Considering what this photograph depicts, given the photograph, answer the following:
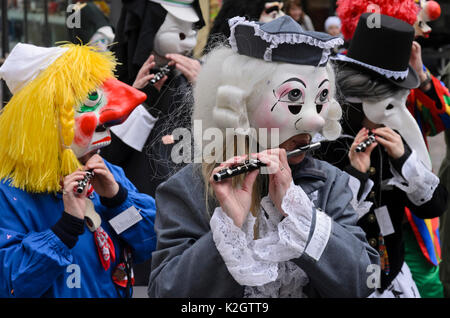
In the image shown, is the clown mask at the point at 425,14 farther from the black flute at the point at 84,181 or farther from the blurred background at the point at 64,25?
the black flute at the point at 84,181

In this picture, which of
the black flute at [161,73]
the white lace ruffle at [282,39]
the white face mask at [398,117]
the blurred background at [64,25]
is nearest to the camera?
the white lace ruffle at [282,39]

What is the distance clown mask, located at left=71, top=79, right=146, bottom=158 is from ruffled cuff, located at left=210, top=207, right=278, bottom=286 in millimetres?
672

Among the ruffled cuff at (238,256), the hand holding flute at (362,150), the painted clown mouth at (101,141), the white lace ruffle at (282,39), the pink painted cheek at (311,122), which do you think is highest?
the white lace ruffle at (282,39)

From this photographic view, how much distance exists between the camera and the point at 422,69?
11.3 feet

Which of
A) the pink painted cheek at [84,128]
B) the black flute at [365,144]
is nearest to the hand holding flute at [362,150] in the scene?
the black flute at [365,144]

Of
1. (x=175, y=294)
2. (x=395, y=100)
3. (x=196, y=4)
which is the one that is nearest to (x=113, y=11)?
(x=196, y=4)

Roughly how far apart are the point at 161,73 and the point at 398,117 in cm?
126

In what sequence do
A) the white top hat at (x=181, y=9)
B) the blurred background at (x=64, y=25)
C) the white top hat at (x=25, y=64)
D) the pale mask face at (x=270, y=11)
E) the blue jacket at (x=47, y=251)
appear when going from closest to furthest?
the blue jacket at (x=47, y=251), the white top hat at (x=25, y=64), the white top hat at (x=181, y=9), the pale mask face at (x=270, y=11), the blurred background at (x=64, y=25)

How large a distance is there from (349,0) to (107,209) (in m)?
1.81

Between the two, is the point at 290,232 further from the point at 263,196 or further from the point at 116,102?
the point at 116,102

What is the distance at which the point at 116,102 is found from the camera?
240 centimetres

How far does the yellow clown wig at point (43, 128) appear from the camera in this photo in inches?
87.4

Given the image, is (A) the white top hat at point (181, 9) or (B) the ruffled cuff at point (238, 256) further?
(A) the white top hat at point (181, 9)

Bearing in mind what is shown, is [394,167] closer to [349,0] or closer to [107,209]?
[349,0]
